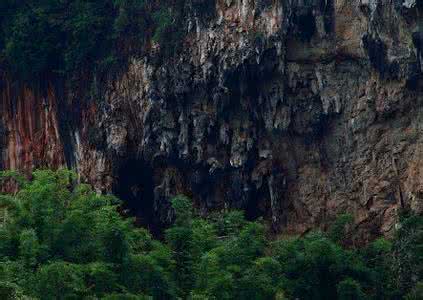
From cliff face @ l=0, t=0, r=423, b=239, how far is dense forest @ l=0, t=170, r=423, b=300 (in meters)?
A: 1.52

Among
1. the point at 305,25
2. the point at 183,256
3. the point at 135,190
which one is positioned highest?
the point at 305,25

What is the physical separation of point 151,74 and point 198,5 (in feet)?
6.17

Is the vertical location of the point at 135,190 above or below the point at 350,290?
above

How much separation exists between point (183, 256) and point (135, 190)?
17.6 ft

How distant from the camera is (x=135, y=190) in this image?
109 ft

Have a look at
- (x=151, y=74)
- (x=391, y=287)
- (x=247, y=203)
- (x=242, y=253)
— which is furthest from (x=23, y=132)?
(x=391, y=287)

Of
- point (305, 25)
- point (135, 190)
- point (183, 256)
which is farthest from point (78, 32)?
point (183, 256)

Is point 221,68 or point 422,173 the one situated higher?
point 221,68

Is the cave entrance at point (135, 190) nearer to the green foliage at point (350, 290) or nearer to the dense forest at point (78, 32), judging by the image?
the dense forest at point (78, 32)

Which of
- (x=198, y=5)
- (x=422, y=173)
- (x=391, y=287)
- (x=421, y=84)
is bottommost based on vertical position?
(x=391, y=287)

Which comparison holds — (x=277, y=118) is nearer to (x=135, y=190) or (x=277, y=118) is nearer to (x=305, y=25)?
(x=305, y=25)

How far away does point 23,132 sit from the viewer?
35.2m

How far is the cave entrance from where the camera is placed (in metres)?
33.2

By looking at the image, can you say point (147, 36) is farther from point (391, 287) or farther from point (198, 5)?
point (391, 287)
